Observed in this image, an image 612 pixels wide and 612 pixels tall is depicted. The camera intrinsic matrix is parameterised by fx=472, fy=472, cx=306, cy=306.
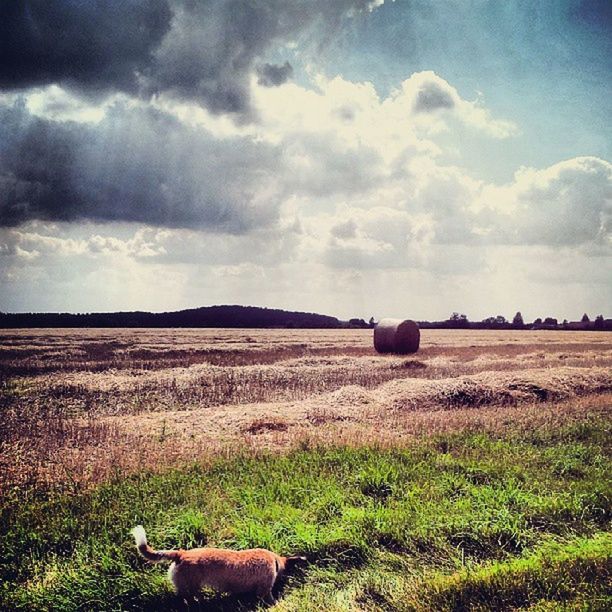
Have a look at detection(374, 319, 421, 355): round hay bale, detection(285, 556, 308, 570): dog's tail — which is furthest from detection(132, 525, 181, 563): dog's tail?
detection(374, 319, 421, 355): round hay bale

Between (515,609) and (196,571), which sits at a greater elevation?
(196,571)

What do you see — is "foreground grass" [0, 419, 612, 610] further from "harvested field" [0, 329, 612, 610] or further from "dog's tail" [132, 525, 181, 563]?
"dog's tail" [132, 525, 181, 563]

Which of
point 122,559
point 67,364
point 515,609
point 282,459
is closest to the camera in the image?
point 515,609

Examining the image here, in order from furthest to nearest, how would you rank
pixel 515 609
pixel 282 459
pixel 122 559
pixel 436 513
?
pixel 282 459 < pixel 436 513 < pixel 122 559 < pixel 515 609

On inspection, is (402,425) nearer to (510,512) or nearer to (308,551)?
(510,512)

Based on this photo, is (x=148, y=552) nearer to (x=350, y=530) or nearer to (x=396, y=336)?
(x=350, y=530)

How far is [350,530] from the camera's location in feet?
16.6

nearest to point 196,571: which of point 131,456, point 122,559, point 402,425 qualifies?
point 122,559

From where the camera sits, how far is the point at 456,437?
8836 millimetres

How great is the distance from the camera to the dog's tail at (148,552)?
378 cm

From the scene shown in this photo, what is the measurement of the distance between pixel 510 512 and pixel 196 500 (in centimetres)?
378

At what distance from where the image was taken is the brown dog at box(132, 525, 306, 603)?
3900mm

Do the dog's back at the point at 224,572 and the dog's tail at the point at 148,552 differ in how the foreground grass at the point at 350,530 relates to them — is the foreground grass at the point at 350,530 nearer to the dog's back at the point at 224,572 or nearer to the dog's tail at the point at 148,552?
the dog's back at the point at 224,572

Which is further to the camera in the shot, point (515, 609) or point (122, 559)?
point (122, 559)
